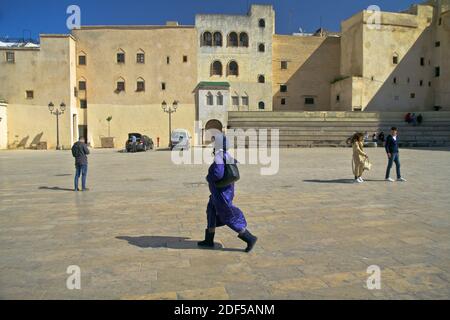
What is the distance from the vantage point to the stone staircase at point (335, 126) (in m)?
34.4

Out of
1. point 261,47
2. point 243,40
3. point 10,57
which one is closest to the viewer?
point 10,57

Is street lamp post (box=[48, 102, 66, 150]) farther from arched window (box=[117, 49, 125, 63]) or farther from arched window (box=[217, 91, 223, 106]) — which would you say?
arched window (box=[217, 91, 223, 106])

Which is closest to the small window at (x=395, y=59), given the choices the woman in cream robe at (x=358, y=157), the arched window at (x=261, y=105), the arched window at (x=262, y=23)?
the arched window at (x=262, y=23)

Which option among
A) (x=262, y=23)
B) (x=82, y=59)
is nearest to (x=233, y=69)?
(x=262, y=23)

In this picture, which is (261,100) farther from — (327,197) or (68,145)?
(327,197)

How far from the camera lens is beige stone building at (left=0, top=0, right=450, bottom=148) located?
4038cm

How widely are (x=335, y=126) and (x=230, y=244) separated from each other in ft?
104

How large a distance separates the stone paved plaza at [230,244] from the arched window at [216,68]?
114ft

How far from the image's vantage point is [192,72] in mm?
43188

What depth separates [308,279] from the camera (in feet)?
14.4

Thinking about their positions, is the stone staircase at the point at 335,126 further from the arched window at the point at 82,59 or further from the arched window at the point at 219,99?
the arched window at the point at 82,59

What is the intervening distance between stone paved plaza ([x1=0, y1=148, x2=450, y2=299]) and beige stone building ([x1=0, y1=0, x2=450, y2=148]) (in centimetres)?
3258

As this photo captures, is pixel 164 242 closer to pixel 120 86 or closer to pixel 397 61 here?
pixel 120 86

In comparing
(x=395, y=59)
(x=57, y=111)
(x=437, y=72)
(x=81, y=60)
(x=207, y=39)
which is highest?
(x=207, y=39)
